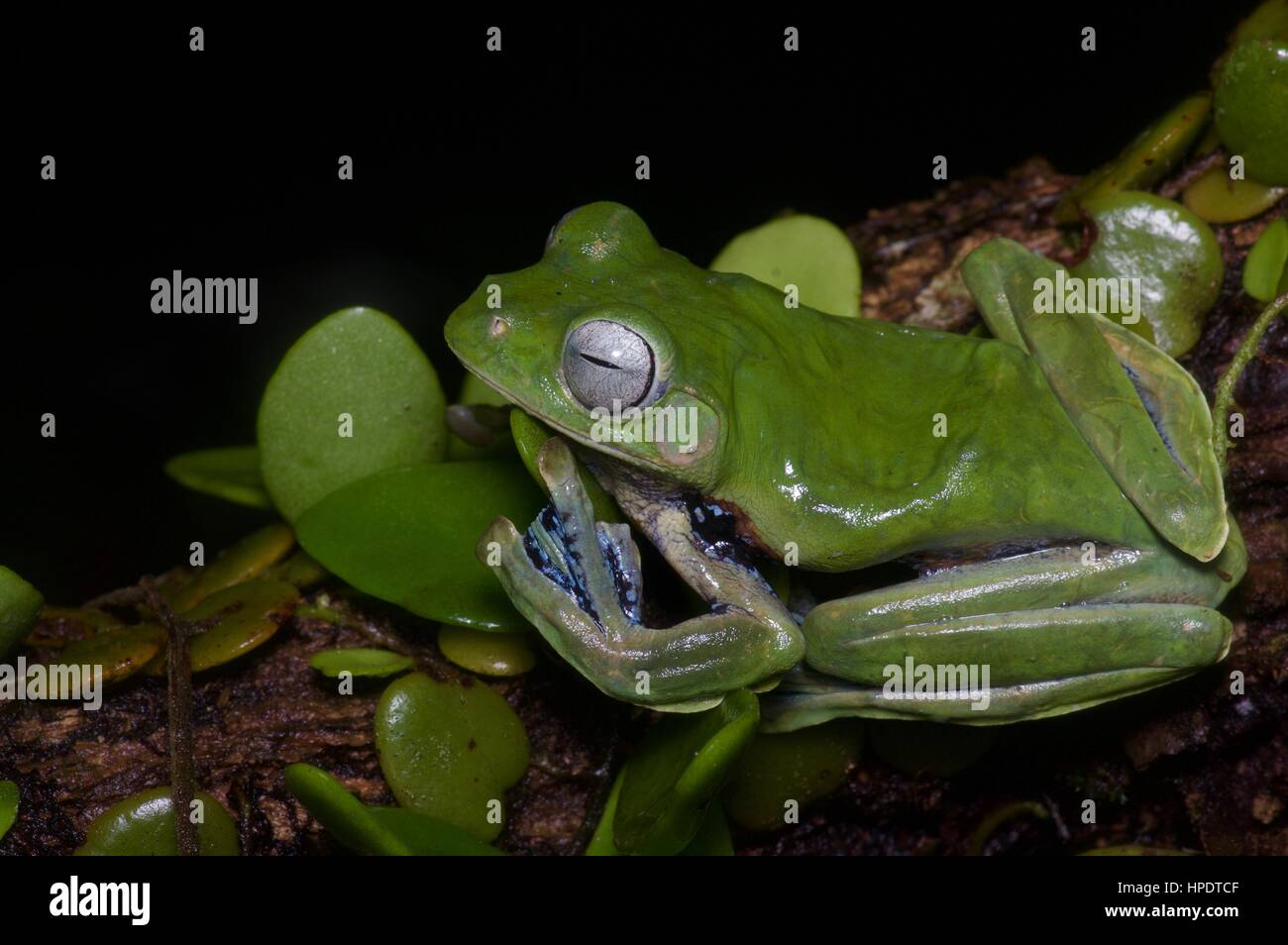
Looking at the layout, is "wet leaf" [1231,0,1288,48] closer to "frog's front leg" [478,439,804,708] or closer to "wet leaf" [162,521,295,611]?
"frog's front leg" [478,439,804,708]

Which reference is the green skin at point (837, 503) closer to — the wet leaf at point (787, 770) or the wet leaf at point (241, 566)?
the wet leaf at point (787, 770)

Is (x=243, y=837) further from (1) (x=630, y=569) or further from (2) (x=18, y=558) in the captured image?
(2) (x=18, y=558)

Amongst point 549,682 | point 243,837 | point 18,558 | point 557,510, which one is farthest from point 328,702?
point 18,558

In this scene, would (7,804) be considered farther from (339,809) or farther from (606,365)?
(606,365)

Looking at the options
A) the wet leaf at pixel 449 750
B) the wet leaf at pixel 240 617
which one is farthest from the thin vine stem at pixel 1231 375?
the wet leaf at pixel 240 617

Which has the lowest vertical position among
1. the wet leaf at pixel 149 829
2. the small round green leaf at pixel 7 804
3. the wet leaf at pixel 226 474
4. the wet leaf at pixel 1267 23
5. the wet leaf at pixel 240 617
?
the wet leaf at pixel 149 829

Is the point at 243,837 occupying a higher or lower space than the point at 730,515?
lower
